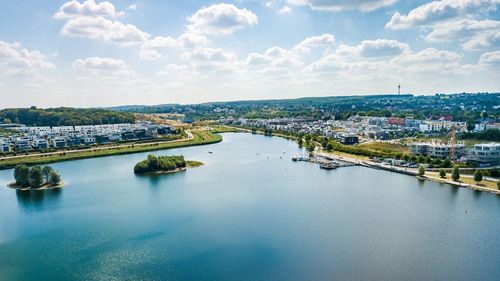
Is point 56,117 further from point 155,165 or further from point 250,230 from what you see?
point 250,230

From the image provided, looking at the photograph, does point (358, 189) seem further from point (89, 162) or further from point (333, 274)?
point (89, 162)

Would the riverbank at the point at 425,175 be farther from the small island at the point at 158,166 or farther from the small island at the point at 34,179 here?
the small island at the point at 34,179

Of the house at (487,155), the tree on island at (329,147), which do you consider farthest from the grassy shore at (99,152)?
the house at (487,155)

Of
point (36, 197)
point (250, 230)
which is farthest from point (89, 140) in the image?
point (250, 230)

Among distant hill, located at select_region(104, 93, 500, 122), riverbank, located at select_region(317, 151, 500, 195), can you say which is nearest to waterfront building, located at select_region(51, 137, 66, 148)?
riverbank, located at select_region(317, 151, 500, 195)

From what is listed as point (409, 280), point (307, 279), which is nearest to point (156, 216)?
point (307, 279)

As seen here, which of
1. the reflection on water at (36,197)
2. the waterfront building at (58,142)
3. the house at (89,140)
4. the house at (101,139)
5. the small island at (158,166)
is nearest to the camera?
the reflection on water at (36,197)
